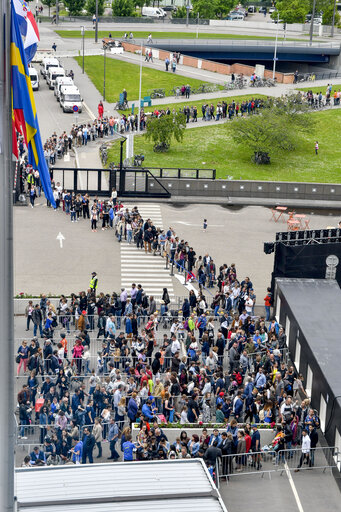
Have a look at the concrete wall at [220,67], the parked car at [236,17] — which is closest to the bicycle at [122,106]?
the concrete wall at [220,67]

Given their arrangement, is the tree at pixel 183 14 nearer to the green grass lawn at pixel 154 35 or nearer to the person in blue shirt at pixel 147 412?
the green grass lawn at pixel 154 35

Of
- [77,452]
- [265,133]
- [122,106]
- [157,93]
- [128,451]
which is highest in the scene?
[157,93]

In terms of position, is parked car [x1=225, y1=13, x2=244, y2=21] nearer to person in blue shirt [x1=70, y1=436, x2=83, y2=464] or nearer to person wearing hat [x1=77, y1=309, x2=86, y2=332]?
person wearing hat [x1=77, y1=309, x2=86, y2=332]

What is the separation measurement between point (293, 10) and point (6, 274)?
108m

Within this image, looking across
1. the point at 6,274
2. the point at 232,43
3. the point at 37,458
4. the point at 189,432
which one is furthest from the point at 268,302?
the point at 232,43

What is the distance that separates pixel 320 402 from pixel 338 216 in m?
26.2

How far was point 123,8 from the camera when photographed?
380 ft

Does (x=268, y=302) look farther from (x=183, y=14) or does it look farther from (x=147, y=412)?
(x=183, y=14)

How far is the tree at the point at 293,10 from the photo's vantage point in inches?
4446

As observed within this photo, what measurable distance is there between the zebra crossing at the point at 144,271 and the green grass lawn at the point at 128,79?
34204 mm

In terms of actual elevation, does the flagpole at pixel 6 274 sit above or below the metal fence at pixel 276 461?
above

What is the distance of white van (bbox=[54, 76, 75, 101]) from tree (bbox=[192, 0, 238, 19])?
51.5 metres

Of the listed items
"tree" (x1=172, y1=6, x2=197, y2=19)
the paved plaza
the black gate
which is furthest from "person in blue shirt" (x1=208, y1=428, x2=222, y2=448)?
"tree" (x1=172, y1=6, x2=197, y2=19)

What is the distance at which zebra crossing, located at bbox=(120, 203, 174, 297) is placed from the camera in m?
38.1
